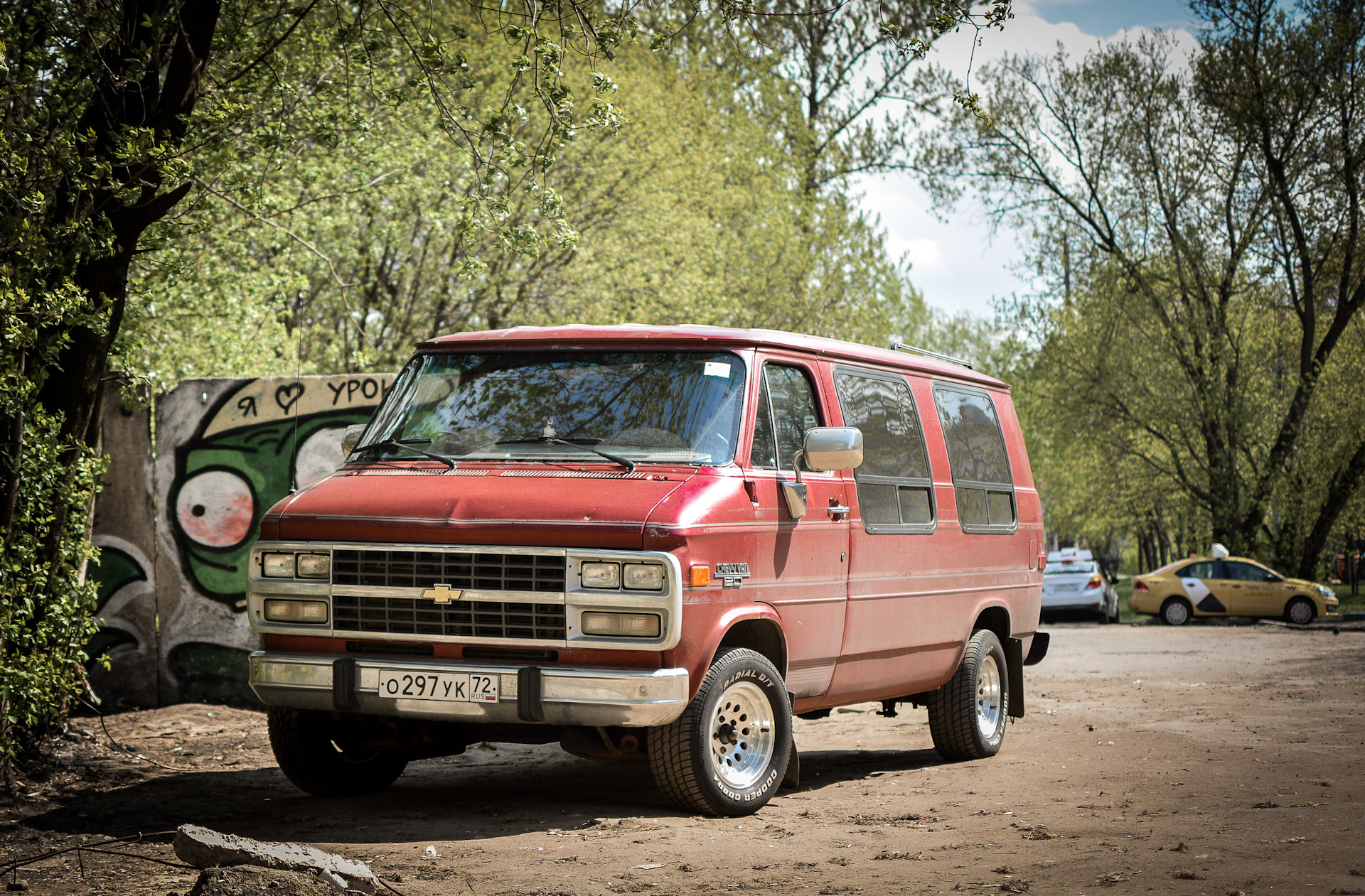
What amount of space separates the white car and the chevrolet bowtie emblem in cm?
2299

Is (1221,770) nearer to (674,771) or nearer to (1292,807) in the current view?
(1292,807)

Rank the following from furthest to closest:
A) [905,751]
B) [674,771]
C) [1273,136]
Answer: [1273,136]
[905,751]
[674,771]

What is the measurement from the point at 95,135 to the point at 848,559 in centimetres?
459

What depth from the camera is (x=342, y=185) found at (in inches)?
693

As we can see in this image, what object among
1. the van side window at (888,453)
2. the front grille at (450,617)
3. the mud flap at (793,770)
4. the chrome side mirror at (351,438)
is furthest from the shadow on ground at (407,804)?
the chrome side mirror at (351,438)

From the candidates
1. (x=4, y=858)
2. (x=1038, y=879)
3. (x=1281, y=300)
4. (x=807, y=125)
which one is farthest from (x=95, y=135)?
(x=1281, y=300)

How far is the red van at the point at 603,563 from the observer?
5.85 metres

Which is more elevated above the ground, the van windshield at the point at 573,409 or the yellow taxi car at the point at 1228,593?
the van windshield at the point at 573,409

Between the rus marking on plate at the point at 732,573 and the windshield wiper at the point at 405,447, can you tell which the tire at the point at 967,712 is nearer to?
the rus marking on plate at the point at 732,573

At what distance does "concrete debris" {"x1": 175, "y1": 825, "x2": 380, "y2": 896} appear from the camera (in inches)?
186

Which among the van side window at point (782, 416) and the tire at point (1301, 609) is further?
the tire at point (1301, 609)

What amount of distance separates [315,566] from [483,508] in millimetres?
906

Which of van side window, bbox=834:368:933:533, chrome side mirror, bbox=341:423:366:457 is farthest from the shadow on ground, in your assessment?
chrome side mirror, bbox=341:423:366:457

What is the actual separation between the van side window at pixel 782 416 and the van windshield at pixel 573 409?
20 centimetres
